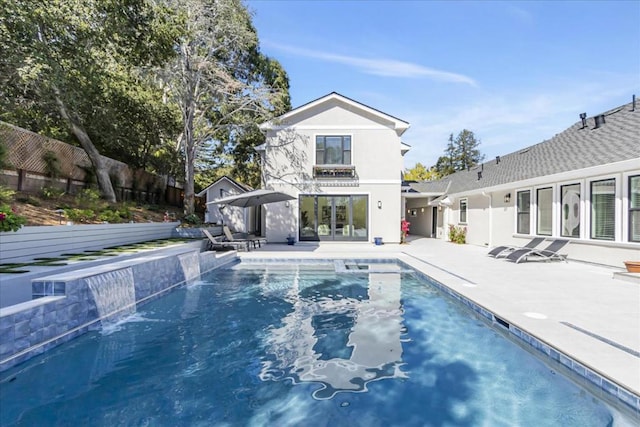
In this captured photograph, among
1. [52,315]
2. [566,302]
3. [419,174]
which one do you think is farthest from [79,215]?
[419,174]

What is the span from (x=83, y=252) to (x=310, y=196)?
10.5 meters

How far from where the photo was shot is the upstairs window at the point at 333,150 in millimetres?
17625

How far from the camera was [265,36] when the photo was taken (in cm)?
2241

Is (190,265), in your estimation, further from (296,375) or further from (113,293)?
(296,375)

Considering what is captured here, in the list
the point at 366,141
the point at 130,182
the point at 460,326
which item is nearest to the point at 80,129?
the point at 130,182

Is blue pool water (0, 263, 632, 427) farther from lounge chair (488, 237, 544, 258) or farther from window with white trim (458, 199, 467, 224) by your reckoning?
window with white trim (458, 199, 467, 224)

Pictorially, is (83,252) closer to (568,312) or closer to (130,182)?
(130,182)

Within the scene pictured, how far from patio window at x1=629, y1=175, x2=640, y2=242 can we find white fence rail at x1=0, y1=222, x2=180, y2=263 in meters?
16.0

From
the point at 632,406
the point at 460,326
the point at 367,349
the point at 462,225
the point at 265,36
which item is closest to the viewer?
the point at 632,406

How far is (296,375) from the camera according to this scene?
14.6ft

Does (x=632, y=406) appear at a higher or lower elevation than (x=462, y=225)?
lower

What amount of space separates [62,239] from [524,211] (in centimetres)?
1674

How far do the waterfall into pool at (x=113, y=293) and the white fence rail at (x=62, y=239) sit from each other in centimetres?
314

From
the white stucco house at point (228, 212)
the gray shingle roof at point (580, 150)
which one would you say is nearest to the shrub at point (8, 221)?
the white stucco house at point (228, 212)
